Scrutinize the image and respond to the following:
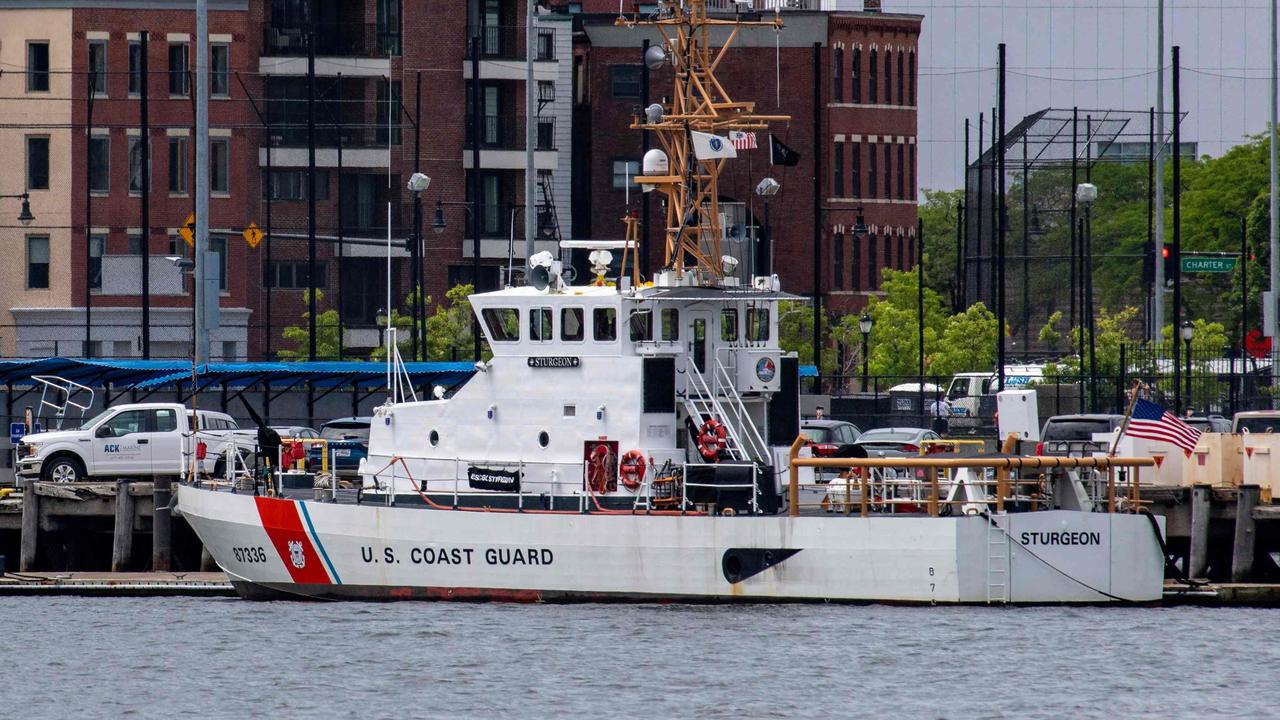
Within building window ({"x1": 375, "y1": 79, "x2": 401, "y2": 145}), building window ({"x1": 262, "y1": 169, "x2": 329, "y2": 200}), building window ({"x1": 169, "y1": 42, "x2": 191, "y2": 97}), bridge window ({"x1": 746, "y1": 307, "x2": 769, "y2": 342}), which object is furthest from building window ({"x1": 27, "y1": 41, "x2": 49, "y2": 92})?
bridge window ({"x1": 746, "y1": 307, "x2": 769, "y2": 342})

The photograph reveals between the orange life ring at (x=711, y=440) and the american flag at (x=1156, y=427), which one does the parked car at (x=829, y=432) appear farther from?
the orange life ring at (x=711, y=440)

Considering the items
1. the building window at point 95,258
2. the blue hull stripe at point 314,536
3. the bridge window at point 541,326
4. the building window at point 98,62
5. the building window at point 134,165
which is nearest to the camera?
the bridge window at point 541,326

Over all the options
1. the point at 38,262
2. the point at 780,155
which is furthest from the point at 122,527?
the point at 38,262

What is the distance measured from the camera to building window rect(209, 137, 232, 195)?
7781 centimetres

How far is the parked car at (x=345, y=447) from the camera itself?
40781 mm

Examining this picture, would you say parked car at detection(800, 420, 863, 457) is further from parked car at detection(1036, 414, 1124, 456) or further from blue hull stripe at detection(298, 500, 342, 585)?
blue hull stripe at detection(298, 500, 342, 585)

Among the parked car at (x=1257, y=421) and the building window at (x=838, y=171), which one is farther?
the building window at (x=838, y=171)

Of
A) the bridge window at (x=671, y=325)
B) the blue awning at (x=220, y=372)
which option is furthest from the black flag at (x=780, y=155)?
the blue awning at (x=220, y=372)

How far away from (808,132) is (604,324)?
54938mm

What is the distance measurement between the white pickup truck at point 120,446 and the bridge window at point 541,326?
38.2 ft

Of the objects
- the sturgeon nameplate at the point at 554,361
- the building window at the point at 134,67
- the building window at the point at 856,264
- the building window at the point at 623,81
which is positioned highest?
the building window at the point at 623,81

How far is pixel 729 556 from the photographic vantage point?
3234cm

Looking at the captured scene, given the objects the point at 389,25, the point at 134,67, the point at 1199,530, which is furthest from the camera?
the point at 389,25

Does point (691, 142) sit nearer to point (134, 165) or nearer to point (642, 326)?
point (642, 326)
